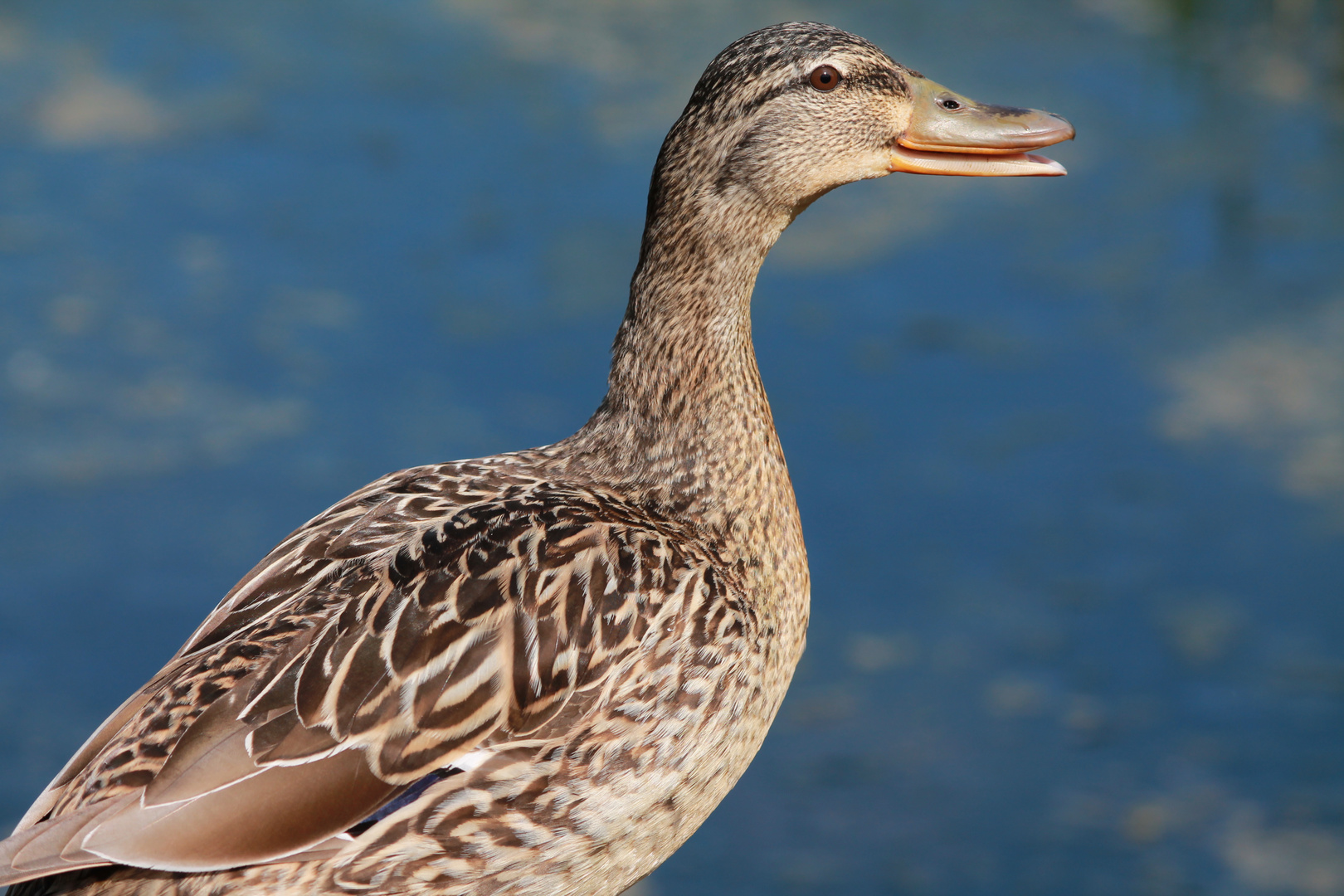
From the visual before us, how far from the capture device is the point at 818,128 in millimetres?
3010

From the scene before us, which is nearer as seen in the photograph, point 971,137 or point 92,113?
point 971,137

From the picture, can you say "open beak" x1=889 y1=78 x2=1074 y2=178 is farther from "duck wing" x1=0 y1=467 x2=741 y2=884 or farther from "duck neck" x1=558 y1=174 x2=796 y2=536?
"duck wing" x1=0 y1=467 x2=741 y2=884

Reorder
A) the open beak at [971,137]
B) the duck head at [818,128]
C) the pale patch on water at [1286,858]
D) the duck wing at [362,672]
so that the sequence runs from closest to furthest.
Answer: the duck wing at [362,672] → the duck head at [818,128] → the open beak at [971,137] → the pale patch on water at [1286,858]

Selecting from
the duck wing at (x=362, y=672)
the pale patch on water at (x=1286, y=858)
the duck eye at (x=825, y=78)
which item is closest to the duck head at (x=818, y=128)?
the duck eye at (x=825, y=78)

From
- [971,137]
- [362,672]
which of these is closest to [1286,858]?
[971,137]

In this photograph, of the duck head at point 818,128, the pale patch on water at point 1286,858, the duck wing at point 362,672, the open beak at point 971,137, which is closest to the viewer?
the duck wing at point 362,672

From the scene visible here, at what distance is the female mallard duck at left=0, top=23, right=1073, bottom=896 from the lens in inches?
95.5

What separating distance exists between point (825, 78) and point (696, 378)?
0.66 metres

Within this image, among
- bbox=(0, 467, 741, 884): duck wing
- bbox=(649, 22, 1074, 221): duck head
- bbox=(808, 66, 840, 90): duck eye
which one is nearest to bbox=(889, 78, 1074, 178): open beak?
bbox=(649, 22, 1074, 221): duck head

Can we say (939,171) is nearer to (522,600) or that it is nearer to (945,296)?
(522,600)

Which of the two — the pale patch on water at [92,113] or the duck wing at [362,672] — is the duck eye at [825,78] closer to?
the duck wing at [362,672]

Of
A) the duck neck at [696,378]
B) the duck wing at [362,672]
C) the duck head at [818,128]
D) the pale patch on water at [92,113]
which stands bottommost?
the duck wing at [362,672]

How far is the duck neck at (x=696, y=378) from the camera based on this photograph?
3.05 metres

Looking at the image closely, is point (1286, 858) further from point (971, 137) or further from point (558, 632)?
point (558, 632)
